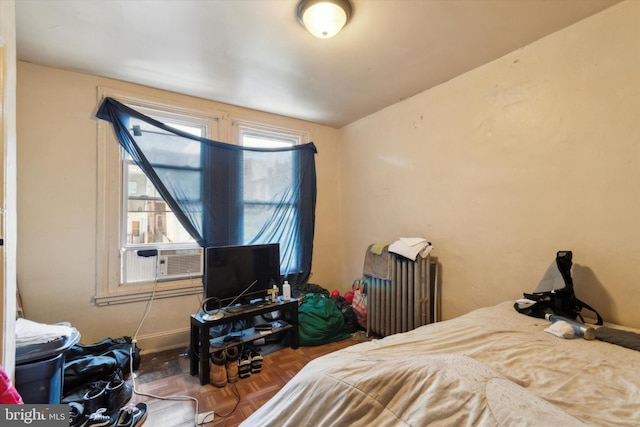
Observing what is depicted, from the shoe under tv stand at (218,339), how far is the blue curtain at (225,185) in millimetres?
660

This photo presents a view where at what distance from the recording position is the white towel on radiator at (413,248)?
7.93 ft

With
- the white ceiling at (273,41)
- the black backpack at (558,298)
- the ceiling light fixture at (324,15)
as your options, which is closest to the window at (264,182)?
the white ceiling at (273,41)

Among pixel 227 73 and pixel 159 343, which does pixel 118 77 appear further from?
pixel 159 343

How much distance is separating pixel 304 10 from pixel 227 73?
1006mm

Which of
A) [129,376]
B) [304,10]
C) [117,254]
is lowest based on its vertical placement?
[129,376]

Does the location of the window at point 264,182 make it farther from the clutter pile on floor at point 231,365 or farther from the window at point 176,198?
the clutter pile on floor at point 231,365

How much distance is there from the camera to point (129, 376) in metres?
2.15

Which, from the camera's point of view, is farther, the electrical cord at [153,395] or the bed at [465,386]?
the electrical cord at [153,395]

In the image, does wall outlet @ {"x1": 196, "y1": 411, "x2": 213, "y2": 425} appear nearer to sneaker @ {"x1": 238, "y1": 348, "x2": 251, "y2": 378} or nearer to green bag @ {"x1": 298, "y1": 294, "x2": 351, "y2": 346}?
sneaker @ {"x1": 238, "y1": 348, "x2": 251, "y2": 378}

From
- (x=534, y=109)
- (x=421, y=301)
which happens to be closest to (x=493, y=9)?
(x=534, y=109)

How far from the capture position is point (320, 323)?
2723 mm

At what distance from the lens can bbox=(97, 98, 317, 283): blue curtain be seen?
8.25 feet

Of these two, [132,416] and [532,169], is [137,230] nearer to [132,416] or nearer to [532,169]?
[132,416]

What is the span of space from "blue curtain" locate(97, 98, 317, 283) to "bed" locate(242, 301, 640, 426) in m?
2.07
